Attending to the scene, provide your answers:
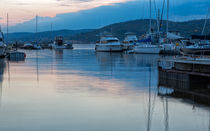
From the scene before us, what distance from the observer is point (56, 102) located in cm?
1639

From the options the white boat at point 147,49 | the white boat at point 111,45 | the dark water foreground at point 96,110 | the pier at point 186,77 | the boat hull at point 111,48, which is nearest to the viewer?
the dark water foreground at point 96,110

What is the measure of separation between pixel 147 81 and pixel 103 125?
12.8 m

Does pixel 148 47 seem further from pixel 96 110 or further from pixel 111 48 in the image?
pixel 96 110

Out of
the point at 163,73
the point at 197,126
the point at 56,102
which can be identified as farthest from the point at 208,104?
the point at 163,73

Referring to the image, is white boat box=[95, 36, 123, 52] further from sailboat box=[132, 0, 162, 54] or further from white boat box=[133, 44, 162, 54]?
white boat box=[133, 44, 162, 54]

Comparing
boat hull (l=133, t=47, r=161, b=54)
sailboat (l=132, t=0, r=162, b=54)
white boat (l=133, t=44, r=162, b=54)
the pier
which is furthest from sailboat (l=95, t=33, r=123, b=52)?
the pier

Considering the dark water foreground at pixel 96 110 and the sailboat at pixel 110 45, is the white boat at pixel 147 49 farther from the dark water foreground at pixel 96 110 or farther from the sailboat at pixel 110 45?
the dark water foreground at pixel 96 110

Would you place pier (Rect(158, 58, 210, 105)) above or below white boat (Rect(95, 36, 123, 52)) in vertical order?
below

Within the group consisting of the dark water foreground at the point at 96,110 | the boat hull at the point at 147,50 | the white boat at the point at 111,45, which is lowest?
the dark water foreground at the point at 96,110

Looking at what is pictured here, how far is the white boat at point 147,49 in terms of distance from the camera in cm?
7550

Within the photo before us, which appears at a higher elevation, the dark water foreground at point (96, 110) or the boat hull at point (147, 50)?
the boat hull at point (147, 50)

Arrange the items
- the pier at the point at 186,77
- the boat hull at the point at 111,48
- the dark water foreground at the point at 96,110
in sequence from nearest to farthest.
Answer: the dark water foreground at the point at 96,110
the pier at the point at 186,77
the boat hull at the point at 111,48

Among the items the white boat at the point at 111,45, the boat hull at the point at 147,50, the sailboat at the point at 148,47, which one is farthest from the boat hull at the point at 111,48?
the boat hull at the point at 147,50

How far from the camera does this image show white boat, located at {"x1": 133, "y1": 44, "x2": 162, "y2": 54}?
75500 mm
